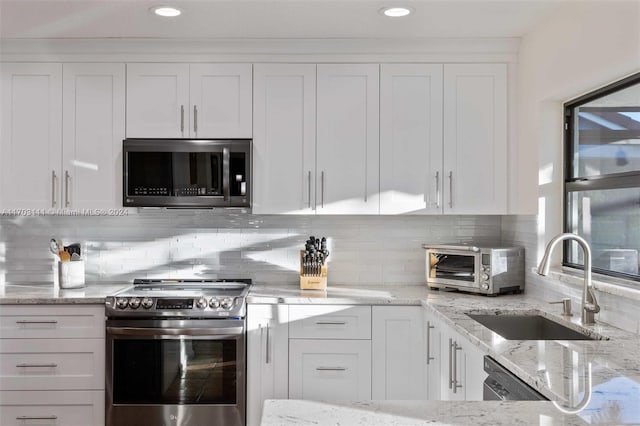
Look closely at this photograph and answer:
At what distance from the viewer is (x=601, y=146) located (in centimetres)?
276

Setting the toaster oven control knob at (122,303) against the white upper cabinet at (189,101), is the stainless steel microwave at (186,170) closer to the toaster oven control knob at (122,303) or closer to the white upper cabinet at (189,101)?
the white upper cabinet at (189,101)

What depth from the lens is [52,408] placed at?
3191 mm

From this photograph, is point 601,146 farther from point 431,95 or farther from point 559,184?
point 431,95

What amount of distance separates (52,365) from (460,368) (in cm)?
218

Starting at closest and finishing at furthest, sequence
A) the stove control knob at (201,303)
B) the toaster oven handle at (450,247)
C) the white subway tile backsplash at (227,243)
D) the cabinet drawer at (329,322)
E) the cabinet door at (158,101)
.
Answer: the stove control knob at (201,303), the cabinet drawer at (329,322), the toaster oven handle at (450,247), the cabinet door at (158,101), the white subway tile backsplash at (227,243)

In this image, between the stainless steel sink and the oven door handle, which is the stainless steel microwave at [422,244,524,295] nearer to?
the stainless steel sink

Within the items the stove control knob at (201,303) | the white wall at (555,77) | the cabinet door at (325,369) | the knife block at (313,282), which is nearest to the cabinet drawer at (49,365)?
the stove control knob at (201,303)

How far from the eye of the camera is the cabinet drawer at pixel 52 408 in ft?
10.4

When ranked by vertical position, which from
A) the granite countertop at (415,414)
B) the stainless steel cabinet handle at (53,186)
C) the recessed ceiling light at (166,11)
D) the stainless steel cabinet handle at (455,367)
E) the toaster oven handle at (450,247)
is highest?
the recessed ceiling light at (166,11)

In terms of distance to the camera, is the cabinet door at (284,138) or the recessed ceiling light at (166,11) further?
the cabinet door at (284,138)

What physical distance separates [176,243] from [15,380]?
3.93ft

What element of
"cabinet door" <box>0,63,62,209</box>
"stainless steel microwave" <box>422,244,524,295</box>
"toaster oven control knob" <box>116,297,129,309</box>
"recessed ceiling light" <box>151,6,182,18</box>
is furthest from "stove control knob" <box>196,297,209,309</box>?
"recessed ceiling light" <box>151,6,182,18</box>

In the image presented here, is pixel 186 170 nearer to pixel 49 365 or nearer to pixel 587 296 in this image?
pixel 49 365

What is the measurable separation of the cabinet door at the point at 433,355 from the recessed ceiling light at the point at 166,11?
2.02 m
